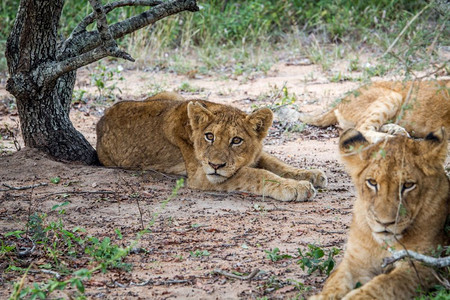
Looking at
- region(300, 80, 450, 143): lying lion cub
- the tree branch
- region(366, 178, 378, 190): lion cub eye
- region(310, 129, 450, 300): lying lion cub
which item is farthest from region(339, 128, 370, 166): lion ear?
region(300, 80, 450, 143): lying lion cub

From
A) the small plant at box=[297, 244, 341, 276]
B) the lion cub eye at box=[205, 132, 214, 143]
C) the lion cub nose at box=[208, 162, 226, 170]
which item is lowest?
the lion cub nose at box=[208, 162, 226, 170]

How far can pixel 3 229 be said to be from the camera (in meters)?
4.93

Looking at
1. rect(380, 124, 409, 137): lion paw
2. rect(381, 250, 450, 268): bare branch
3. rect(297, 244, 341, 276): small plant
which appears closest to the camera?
rect(381, 250, 450, 268): bare branch

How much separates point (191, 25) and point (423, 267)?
35.1 feet

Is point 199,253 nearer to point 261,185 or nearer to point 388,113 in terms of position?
point 261,185

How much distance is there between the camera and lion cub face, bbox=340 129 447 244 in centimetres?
340

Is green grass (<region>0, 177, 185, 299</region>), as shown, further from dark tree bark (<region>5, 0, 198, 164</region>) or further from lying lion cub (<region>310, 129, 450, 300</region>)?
dark tree bark (<region>5, 0, 198, 164</region>)

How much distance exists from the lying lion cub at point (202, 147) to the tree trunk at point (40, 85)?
1.36 ft

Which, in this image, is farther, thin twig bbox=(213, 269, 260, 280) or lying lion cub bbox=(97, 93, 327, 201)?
lying lion cub bbox=(97, 93, 327, 201)

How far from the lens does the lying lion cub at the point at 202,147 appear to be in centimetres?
620

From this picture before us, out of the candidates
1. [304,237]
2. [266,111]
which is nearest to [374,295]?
[304,237]

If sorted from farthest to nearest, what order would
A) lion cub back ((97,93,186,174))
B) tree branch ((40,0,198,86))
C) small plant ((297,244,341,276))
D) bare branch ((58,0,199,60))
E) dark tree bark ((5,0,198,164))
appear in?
lion cub back ((97,93,186,174)) < bare branch ((58,0,199,60)) < dark tree bark ((5,0,198,164)) < tree branch ((40,0,198,86)) < small plant ((297,244,341,276))

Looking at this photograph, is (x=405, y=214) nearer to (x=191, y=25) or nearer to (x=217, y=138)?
(x=217, y=138)

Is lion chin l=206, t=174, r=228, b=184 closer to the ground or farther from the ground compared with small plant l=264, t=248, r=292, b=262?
closer to the ground
